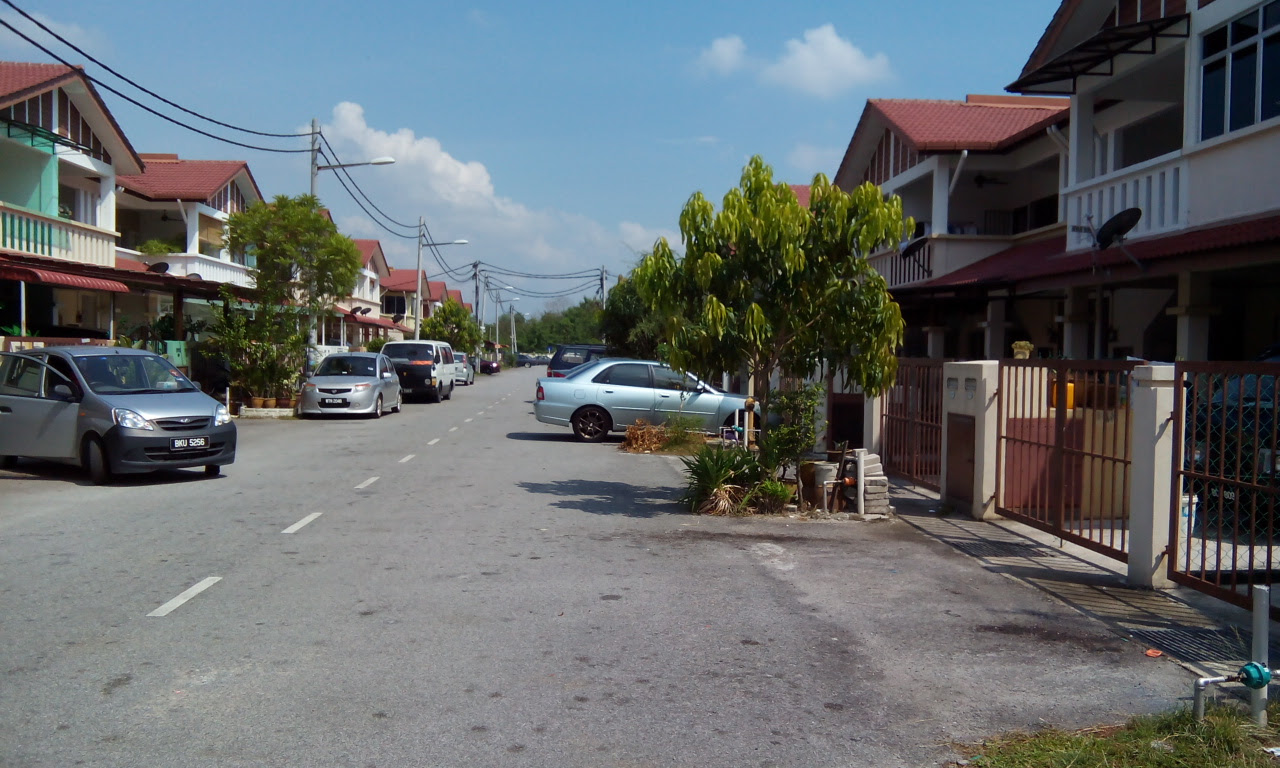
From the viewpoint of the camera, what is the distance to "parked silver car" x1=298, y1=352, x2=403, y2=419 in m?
25.2

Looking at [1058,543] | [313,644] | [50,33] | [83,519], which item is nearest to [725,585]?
[313,644]

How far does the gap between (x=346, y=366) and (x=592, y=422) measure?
9051mm

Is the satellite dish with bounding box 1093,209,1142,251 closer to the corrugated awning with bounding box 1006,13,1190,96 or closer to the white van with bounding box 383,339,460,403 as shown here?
the corrugated awning with bounding box 1006,13,1190,96

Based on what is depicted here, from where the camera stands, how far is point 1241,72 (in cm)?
1295

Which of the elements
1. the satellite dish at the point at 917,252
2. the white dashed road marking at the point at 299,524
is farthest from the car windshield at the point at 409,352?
the white dashed road marking at the point at 299,524

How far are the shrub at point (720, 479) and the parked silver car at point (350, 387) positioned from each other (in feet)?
50.4

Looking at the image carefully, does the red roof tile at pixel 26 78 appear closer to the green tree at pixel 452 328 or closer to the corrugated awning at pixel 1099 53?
the corrugated awning at pixel 1099 53

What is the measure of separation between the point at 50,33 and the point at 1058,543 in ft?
52.7

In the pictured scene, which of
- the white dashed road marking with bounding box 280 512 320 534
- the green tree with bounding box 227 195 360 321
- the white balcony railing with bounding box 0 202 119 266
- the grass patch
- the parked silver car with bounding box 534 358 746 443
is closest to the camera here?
the grass patch

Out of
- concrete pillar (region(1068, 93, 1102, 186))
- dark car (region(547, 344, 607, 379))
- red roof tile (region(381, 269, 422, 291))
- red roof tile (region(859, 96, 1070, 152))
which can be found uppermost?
red roof tile (region(381, 269, 422, 291))

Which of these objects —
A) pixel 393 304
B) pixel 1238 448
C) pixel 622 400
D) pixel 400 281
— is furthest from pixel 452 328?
pixel 1238 448

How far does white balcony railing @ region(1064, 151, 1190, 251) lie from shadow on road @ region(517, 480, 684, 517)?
25.1 ft

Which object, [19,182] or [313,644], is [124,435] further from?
[19,182]

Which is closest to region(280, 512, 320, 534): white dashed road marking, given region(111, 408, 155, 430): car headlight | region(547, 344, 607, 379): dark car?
region(111, 408, 155, 430): car headlight
